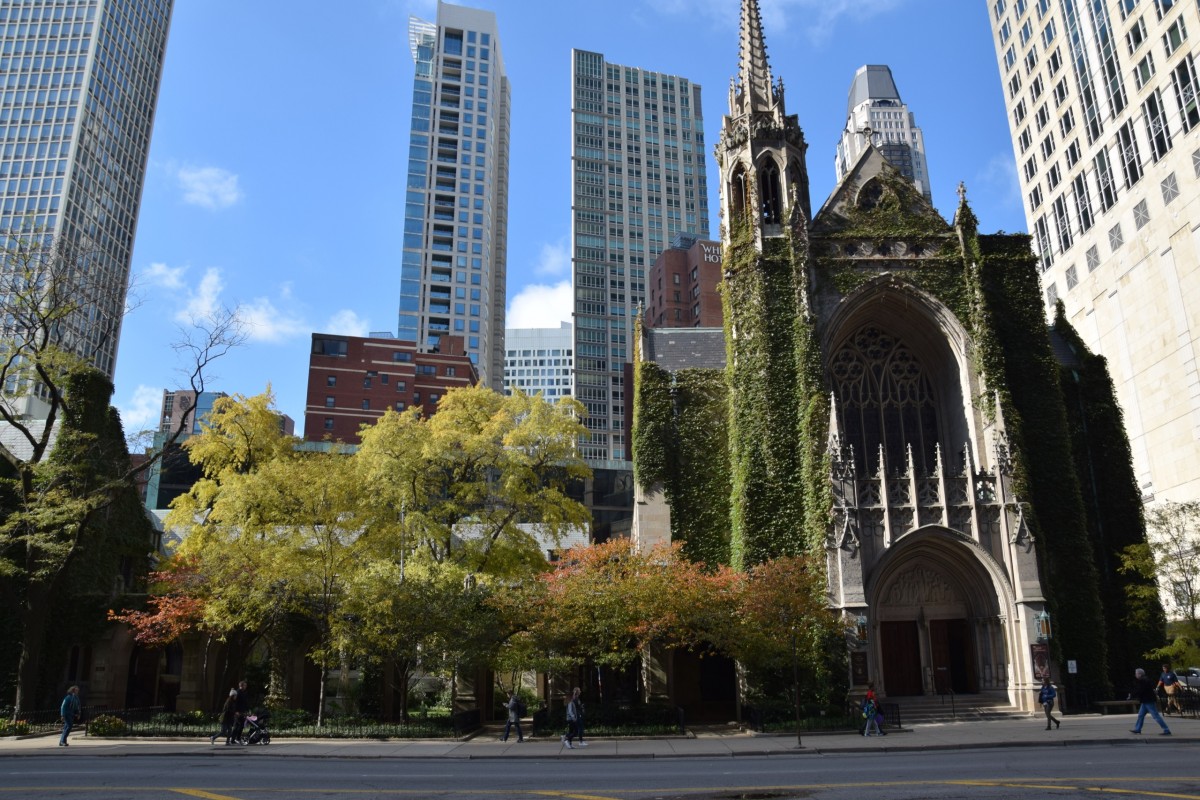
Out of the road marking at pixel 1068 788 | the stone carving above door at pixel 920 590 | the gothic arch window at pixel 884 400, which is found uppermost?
the gothic arch window at pixel 884 400

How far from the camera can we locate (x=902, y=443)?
35844 mm

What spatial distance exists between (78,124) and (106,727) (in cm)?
8958

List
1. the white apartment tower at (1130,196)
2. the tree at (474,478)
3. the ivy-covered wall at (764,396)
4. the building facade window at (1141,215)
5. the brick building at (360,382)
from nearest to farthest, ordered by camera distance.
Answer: the tree at (474,478)
the ivy-covered wall at (764,396)
the white apartment tower at (1130,196)
the building facade window at (1141,215)
the brick building at (360,382)

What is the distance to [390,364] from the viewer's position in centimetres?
9381

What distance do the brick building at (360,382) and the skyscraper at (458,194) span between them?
21.3 meters

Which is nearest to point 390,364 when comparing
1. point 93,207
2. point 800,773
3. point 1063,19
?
point 93,207

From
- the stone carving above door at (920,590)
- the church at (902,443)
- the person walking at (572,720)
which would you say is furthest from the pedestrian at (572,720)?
the stone carving above door at (920,590)

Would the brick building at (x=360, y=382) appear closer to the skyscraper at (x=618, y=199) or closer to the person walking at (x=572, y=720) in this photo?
the skyscraper at (x=618, y=199)

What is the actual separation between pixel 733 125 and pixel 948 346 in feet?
46.9

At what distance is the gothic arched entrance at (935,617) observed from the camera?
102 feet

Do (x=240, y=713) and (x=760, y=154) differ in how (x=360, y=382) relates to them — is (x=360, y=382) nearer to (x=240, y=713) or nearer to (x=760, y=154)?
(x=760, y=154)

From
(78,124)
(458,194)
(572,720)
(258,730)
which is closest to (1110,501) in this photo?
(572,720)

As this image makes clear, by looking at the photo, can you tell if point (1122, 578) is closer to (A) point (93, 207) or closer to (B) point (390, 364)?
(B) point (390, 364)

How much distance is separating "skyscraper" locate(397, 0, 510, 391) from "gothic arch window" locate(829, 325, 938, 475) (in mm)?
85756
